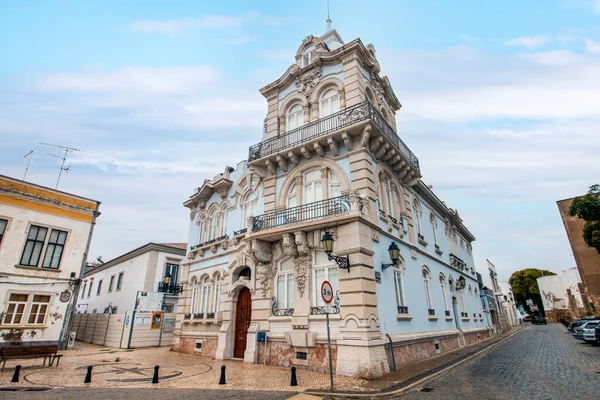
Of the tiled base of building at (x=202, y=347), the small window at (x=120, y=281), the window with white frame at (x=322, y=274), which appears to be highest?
the small window at (x=120, y=281)

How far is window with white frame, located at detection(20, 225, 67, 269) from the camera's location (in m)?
16.8

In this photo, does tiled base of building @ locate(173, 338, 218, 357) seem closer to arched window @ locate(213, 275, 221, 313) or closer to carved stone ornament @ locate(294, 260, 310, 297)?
arched window @ locate(213, 275, 221, 313)

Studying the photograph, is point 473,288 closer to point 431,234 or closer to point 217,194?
point 431,234

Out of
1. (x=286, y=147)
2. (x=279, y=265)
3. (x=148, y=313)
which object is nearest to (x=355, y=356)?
(x=279, y=265)

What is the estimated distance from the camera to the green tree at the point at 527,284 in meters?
69.5

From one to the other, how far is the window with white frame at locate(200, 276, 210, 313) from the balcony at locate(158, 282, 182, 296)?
7.86 m

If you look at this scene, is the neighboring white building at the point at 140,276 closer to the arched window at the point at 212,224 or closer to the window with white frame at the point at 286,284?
the arched window at the point at 212,224

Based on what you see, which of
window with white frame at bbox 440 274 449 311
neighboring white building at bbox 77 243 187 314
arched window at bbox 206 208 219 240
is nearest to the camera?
window with white frame at bbox 440 274 449 311

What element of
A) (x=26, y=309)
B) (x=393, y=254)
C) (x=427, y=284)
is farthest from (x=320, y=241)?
(x=26, y=309)

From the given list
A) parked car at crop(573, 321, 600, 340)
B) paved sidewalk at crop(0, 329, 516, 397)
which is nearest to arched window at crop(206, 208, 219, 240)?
paved sidewalk at crop(0, 329, 516, 397)

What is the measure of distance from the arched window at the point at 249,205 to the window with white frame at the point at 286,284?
4.32 metres

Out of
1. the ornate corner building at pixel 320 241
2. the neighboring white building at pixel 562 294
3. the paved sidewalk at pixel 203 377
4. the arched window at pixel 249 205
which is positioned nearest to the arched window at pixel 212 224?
the ornate corner building at pixel 320 241

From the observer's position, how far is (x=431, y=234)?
20.0 meters

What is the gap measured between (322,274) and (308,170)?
15.7 ft
